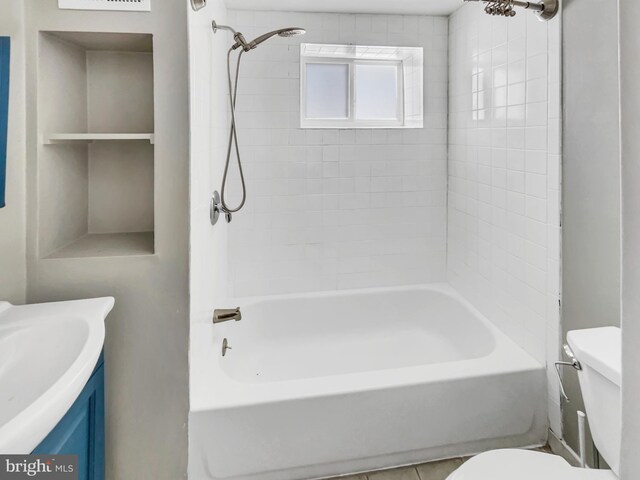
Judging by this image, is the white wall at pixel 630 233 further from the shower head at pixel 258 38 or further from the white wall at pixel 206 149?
the shower head at pixel 258 38

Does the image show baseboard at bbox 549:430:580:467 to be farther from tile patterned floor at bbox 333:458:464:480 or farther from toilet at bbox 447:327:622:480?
toilet at bbox 447:327:622:480

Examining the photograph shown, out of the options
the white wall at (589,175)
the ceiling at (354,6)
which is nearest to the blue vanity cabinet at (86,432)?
the white wall at (589,175)

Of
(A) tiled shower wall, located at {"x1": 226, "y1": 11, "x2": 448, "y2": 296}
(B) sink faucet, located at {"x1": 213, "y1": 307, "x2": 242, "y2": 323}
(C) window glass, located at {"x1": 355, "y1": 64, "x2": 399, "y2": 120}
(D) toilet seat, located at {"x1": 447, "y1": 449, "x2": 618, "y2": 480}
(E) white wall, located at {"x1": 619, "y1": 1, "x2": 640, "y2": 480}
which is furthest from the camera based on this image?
(C) window glass, located at {"x1": 355, "y1": 64, "x2": 399, "y2": 120}

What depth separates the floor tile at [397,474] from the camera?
5.56 feet

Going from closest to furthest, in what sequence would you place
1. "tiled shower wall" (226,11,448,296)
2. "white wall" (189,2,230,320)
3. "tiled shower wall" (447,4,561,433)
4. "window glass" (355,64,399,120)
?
"white wall" (189,2,230,320) → "tiled shower wall" (447,4,561,433) → "tiled shower wall" (226,11,448,296) → "window glass" (355,64,399,120)

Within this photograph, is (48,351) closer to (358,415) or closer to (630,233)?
(358,415)

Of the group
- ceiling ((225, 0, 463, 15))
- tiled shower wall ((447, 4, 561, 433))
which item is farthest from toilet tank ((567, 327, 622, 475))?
ceiling ((225, 0, 463, 15))

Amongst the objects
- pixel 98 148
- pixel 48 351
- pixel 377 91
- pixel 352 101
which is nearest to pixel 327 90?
pixel 352 101

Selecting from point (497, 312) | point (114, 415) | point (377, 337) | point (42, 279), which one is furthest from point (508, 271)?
point (42, 279)

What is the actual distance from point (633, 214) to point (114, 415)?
1.64m

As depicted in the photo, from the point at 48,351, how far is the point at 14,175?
1.96ft

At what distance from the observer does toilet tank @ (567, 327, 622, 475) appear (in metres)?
1.11

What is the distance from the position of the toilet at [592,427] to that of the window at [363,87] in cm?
191

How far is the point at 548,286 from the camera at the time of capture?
1838 millimetres
